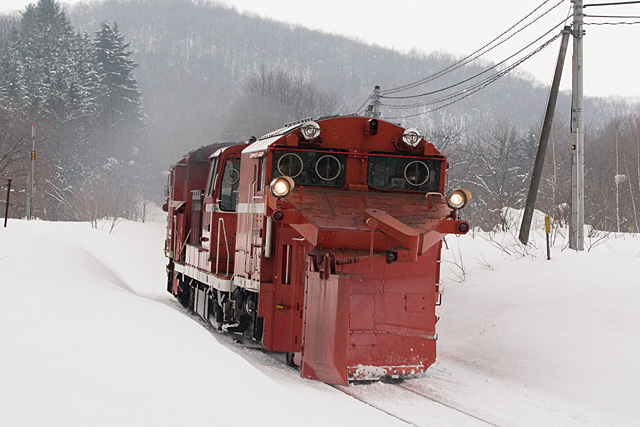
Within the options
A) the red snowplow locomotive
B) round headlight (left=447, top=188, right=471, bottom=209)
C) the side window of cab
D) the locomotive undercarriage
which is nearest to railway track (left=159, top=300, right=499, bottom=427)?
the red snowplow locomotive

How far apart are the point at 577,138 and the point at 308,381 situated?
30.9ft

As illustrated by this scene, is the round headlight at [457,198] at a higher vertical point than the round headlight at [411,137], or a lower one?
lower

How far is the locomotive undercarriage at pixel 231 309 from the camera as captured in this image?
388 inches

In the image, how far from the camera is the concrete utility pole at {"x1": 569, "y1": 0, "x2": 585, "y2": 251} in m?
14.5

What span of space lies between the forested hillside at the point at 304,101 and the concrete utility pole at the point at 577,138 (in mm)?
12890

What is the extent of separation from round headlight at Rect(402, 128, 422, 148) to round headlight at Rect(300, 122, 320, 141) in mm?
1312

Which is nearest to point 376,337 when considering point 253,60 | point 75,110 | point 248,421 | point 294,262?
point 294,262

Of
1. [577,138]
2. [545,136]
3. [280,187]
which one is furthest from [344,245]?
[545,136]

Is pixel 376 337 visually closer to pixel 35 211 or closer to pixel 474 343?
pixel 474 343

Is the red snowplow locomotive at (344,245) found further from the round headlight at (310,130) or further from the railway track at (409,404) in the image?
the railway track at (409,404)

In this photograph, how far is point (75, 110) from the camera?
59.5m

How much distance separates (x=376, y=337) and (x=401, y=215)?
1632 mm

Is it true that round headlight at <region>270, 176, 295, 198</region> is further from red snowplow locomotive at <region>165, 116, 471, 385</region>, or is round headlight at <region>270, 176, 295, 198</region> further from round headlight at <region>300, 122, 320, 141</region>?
round headlight at <region>300, 122, 320, 141</region>

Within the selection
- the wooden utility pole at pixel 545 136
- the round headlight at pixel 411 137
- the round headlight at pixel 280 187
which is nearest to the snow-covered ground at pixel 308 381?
the wooden utility pole at pixel 545 136
